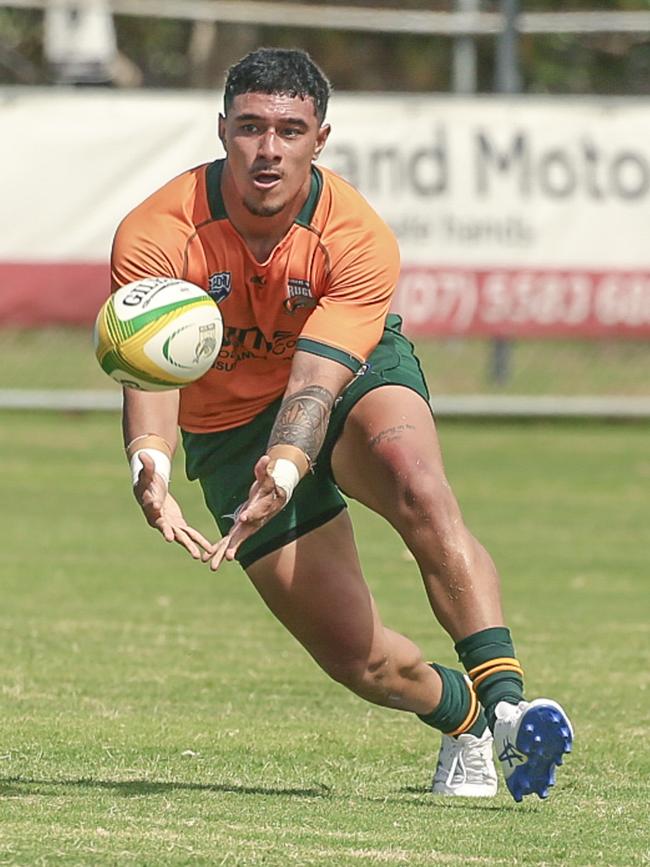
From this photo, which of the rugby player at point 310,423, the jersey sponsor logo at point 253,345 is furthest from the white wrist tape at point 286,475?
the jersey sponsor logo at point 253,345

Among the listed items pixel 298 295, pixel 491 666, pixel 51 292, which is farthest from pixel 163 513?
pixel 51 292

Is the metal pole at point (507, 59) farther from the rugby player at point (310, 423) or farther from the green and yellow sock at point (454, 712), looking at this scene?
the rugby player at point (310, 423)

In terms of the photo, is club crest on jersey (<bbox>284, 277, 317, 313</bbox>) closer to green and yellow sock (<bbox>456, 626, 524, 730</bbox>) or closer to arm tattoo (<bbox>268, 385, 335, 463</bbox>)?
arm tattoo (<bbox>268, 385, 335, 463</bbox>)

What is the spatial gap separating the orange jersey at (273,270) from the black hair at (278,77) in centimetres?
30

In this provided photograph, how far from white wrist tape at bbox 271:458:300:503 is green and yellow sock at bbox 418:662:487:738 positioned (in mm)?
1087

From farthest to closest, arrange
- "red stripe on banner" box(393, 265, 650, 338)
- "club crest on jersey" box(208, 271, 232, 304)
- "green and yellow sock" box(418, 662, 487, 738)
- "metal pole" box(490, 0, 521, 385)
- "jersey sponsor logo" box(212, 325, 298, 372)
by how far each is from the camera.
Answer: "metal pole" box(490, 0, 521, 385) < "red stripe on banner" box(393, 265, 650, 338) < "green and yellow sock" box(418, 662, 487, 738) < "jersey sponsor logo" box(212, 325, 298, 372) < "club crest on jersey" box(208, 271, 232, 304)

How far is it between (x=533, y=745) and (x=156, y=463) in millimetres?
1373

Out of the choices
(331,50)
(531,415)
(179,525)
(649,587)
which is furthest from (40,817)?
(331,50)

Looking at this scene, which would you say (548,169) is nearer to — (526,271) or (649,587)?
(526,271)

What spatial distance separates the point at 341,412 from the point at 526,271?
11.3 meters

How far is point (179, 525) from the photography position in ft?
18.1

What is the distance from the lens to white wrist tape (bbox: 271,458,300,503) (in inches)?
219

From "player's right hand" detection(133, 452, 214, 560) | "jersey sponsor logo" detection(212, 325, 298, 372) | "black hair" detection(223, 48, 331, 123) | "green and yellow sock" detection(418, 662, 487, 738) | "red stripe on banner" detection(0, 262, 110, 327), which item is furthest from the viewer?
"red stripe on banner" detection(0, 262, 110, 327)

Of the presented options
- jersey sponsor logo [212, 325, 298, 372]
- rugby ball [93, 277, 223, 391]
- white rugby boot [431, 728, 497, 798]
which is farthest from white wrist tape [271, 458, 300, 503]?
white rugby boot [431, 728, 497, 798]
